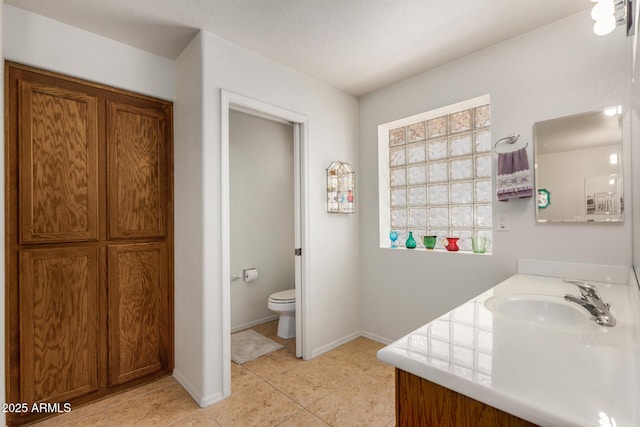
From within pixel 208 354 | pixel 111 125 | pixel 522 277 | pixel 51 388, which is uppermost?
pixel 111 125

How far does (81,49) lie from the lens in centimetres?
193

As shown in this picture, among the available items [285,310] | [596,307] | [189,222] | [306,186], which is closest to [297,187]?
[306,186]

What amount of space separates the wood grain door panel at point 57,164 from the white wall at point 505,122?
7.04 ft

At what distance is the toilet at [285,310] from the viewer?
9.34 feet

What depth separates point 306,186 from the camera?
98.5 inches

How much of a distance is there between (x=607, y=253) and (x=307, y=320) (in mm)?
1990

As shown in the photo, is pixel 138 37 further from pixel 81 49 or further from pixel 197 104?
pixel 197 104

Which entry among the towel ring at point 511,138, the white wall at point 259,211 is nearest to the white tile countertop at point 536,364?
the towel ring at point 511,138

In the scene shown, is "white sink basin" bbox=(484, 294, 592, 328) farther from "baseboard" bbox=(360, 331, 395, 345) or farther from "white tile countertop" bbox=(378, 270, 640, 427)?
"baseboard" bbox=(360, 331, 395, 345)

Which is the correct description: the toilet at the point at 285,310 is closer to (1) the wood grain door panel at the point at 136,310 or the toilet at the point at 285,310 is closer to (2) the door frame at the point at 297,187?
(2) the door frame at the point at 297,187

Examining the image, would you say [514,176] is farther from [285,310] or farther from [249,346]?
[249,346]

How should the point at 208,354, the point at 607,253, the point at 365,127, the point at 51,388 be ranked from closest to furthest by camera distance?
the point at 607,253 < the point at 51,388 < the point at 208,354 < the point at 365,127

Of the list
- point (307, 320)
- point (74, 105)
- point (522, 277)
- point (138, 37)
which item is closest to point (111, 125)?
point (74, 105)

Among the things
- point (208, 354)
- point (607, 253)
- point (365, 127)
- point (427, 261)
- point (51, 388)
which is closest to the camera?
point (607, 253)
